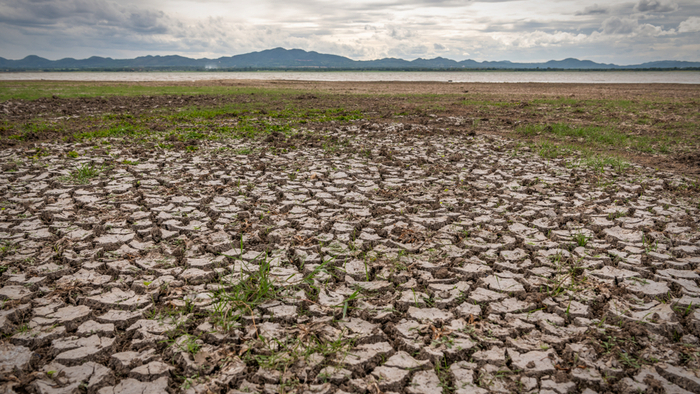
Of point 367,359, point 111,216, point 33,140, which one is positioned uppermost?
point 33,140

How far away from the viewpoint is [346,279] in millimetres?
3713

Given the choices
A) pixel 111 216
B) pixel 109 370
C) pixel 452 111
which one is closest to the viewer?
pixel 109 370

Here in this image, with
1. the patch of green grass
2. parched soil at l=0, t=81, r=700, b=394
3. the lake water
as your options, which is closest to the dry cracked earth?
parched soil at l=0, t=81, r=700, b=394

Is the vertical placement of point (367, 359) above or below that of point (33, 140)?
below

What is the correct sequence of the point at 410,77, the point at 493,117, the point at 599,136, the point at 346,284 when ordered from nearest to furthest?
the point at 346,284
the point at 599,136
the point at 493,117
the point at 410,77

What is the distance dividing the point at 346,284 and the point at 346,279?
9cm

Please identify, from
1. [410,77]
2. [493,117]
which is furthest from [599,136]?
[410,77]

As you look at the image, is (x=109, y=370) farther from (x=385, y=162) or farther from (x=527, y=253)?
(x=385, y=162)

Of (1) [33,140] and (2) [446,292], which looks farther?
(1) [33,140]

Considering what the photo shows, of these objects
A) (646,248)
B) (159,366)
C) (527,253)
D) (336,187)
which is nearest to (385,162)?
(336,187)

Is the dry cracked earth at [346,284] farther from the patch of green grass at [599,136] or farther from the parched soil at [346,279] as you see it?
the patch of green grass at [599,136]

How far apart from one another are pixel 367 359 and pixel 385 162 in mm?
5809

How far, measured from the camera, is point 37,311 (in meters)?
3.13

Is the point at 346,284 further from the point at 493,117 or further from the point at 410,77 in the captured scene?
the point at 410,77
